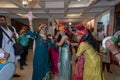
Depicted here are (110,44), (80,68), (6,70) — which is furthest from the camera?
(80,68)

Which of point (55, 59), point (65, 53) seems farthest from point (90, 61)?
point (55, 59)

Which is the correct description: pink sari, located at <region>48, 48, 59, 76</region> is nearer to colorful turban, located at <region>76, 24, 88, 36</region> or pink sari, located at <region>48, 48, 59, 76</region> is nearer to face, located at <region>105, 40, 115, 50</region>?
colorful turban, located at <region>76, 24, 88, 36</region>

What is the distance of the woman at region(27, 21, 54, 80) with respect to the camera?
3884 millimetres

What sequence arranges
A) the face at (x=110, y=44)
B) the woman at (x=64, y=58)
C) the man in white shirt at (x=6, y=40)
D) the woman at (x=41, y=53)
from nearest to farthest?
the face at (x=110, y=44)
the man in white shirt at (x=6, y=40)
the woman at (x=41, y=53)
the woman at (x=64, y=58)

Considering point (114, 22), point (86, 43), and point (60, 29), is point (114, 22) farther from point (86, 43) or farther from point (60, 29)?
point (86, 43)

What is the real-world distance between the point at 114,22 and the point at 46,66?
479 centimetres

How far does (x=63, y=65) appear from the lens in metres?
4.06

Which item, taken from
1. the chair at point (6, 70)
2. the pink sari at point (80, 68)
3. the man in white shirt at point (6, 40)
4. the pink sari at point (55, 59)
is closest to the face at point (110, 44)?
the chair at point (6, 70)

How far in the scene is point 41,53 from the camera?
395cm

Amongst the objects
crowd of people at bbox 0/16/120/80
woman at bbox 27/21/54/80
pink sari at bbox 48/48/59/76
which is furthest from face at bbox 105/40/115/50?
pink sari at bbox 48/48/59/76

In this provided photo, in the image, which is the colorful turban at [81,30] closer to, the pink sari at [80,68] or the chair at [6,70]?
the pink sari at [80,68]

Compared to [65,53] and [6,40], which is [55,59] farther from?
[6,40]

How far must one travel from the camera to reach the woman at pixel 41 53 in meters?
3.88

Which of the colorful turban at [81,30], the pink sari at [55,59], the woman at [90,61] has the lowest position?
the pink sari at [55,59]
